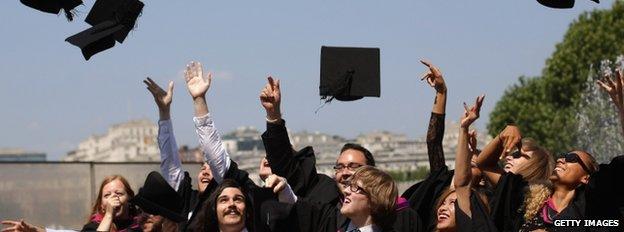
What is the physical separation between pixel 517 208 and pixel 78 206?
896 centimetres

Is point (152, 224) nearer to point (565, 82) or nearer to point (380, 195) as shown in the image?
point (380, 195)

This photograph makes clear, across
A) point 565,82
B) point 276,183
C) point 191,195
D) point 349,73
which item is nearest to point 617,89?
point 276,183

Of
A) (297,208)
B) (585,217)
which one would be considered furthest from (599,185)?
(297,208)

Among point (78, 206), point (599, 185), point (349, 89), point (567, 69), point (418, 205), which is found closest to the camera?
point (599, 185)

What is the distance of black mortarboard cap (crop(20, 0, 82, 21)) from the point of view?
8336mm

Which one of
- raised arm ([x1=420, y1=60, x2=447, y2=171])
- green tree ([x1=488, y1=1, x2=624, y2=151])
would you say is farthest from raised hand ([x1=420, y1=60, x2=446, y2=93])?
green tree ([x1=488, y1=1, x2=624, y2=151])

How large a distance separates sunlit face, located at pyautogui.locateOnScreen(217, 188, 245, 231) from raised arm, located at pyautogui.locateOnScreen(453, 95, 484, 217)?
1157mm

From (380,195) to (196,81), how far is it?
2012 millimetres

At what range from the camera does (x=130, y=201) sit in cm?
922

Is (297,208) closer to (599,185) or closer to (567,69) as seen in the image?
(599,185)

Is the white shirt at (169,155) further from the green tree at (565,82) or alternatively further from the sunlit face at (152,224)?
the green tree at (565,82)

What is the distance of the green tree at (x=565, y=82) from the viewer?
4303 centimetres

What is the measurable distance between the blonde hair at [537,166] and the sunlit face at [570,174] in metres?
0.41

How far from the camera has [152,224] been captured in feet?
30.6
